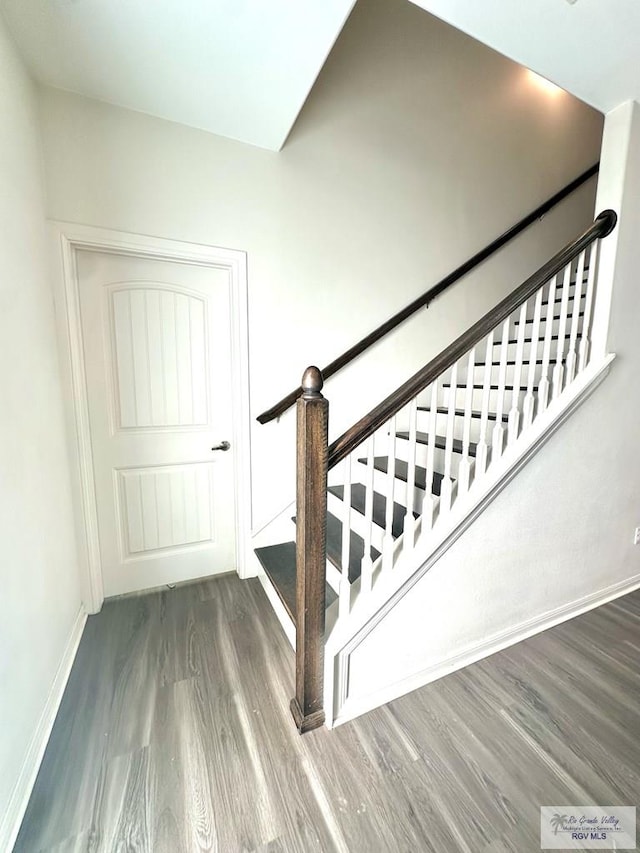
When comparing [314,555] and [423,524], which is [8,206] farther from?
[423,524]

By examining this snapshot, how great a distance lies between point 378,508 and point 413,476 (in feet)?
1.64

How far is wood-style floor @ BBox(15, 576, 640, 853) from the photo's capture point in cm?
103

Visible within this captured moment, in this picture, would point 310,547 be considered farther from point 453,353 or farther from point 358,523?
point 453,353

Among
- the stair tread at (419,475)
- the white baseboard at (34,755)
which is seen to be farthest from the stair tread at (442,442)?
the white baseboard at (34,755)

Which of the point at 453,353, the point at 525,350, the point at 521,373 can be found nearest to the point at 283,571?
the point at 453,353

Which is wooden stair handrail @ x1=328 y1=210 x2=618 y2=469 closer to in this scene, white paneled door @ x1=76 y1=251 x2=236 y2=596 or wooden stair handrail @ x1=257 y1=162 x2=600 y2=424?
wooden stair handrail @ x1=257 y1=162 x2=600 y2=424

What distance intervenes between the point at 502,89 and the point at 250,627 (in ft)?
13.7

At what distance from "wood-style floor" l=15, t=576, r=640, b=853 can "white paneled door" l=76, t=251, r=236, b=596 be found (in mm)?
473

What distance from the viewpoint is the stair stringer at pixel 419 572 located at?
4.37ft

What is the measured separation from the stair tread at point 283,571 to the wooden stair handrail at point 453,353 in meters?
0.81

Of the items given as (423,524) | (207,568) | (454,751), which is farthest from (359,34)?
(454,751)

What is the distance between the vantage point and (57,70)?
1508 mm

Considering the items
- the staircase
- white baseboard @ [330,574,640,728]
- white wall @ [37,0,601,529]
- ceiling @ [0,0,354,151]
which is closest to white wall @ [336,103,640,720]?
white baseboard @ [330,574,640,728]

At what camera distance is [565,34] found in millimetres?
1269
